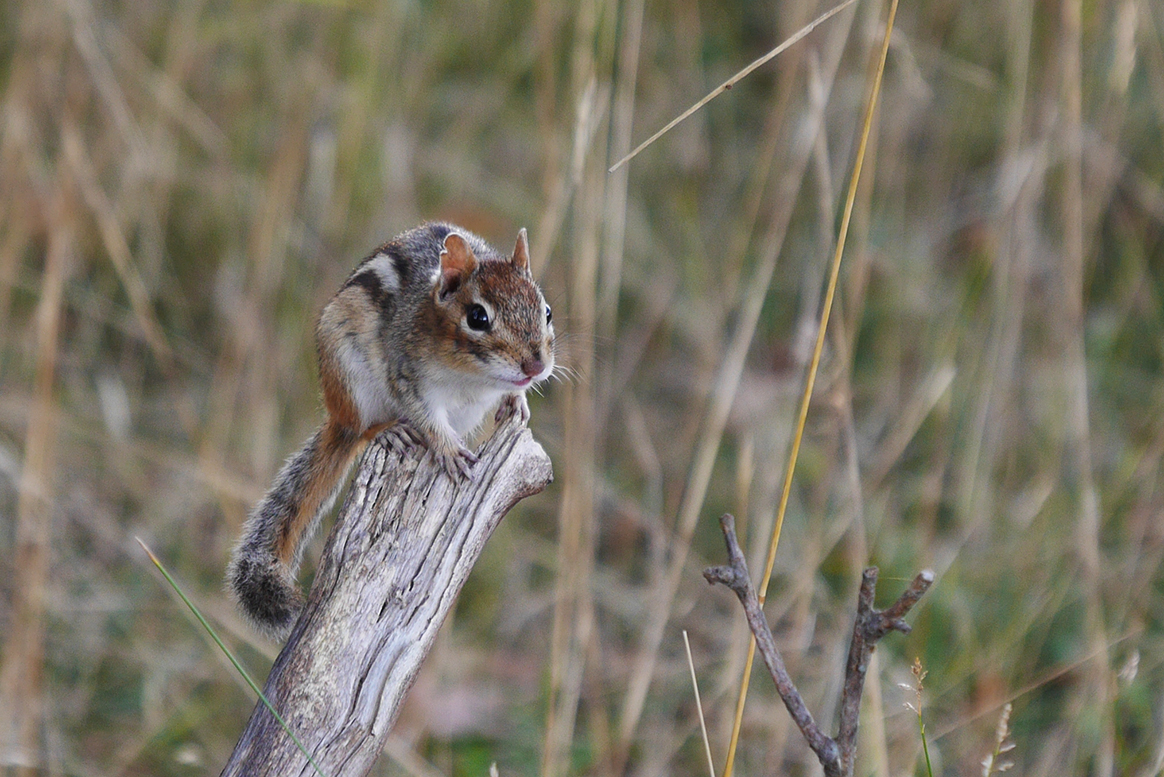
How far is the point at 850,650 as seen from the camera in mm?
1236

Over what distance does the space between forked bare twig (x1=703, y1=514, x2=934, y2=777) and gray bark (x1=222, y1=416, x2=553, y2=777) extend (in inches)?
12.2

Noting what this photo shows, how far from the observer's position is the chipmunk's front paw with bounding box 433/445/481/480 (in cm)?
145

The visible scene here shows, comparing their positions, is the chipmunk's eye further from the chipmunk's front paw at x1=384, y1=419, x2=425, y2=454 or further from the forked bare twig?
the forked bare twig

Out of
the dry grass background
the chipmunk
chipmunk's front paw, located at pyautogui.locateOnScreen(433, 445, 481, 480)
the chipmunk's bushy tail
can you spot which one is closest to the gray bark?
chipmunk's front paw, located at pyautogui.locateOnScreen(433, 445, 481, 480)

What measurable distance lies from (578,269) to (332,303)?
0.49 metres

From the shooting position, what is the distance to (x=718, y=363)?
3.54 metres

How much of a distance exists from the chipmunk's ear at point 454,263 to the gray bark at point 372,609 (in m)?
0.60

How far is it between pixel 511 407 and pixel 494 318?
7.9 inches

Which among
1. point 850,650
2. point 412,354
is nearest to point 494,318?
point 412,354

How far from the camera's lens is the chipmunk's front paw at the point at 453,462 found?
145 cm

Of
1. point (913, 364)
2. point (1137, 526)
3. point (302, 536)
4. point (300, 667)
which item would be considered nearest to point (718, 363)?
point (913, 364)

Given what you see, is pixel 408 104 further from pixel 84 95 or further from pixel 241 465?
pixel 241 465

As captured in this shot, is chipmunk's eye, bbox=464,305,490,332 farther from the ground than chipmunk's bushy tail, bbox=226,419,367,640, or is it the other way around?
chipmunk's eye, bbox=464,305,490,332

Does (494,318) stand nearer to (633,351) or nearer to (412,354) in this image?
(412,354)
